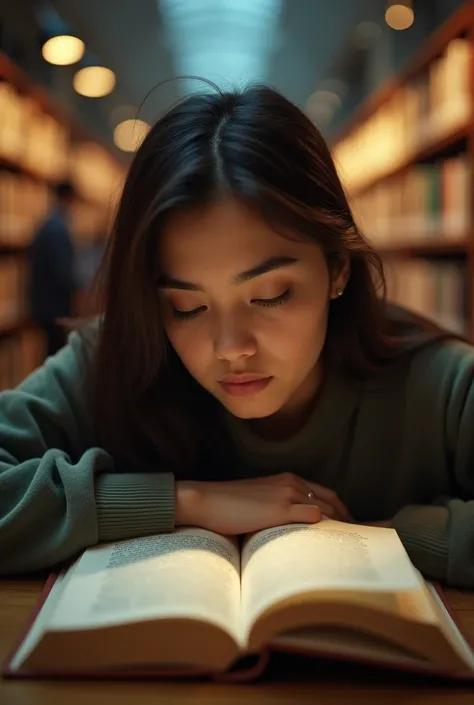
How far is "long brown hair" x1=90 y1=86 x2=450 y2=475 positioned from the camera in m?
0.95

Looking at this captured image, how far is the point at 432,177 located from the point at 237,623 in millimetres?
2801

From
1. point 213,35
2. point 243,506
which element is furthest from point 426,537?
point 213,35

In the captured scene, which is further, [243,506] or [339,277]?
[339,277]

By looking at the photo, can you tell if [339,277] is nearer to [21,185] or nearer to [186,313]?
[186,313]

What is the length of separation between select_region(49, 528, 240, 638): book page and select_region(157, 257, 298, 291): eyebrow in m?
0.30

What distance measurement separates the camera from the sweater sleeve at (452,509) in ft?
2.95

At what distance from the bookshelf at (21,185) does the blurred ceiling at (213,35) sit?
1.22m

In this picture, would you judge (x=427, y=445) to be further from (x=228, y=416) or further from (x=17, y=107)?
(x=17, y=107)

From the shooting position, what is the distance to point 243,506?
0.95 m

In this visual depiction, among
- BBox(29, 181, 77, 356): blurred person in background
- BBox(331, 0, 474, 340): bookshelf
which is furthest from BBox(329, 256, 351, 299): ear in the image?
BBox(29, 181, 77, 356): blurred person in background

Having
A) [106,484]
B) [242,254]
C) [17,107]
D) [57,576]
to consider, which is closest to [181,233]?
[242,254]

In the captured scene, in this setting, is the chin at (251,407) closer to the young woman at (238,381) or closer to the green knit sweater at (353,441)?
the young woman at (238,381)

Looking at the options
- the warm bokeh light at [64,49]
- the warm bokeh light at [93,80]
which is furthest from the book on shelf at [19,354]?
the warm bokeh light at [93,80]

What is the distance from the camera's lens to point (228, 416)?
3.81 feet
